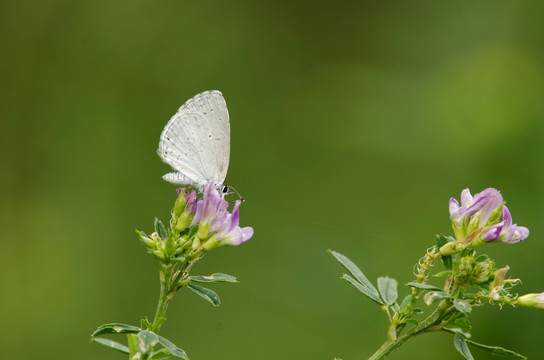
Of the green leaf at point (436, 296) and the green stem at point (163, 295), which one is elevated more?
the green leaf at point (436, 296)

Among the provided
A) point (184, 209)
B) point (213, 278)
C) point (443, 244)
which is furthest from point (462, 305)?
point (184, 209)

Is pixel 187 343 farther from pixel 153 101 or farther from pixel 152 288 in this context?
pixel 153 101

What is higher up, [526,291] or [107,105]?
[107,105]

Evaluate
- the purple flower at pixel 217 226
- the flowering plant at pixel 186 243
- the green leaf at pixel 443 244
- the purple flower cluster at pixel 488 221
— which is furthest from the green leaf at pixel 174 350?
the purple flower cluster at pixel 488 221

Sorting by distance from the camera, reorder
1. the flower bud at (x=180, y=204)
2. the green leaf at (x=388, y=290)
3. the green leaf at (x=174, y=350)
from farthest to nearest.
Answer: the flower bud at (x=180, y=204) → the green leaf at (x=388, y=290) → the green leaf at (x=174, y=350)

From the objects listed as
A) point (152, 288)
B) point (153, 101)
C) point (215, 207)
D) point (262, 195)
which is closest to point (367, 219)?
point (262, 195)

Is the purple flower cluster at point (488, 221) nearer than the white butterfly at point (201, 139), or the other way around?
the purple flower cluster at point (488, 221)

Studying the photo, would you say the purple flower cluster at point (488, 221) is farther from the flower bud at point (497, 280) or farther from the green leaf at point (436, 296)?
the green leaf at point (436, 296)

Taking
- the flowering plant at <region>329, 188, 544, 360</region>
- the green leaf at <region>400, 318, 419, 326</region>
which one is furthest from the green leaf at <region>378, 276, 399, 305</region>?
the green leaf at <region>400, 318, 419, 326</region>
